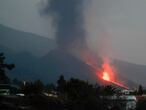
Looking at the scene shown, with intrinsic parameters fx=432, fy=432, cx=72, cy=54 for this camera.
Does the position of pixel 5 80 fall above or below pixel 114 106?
above

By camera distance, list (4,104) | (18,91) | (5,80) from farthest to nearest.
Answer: (5,80), (18,91), (4,104)

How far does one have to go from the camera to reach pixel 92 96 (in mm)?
50938

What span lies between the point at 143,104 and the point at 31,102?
16.4 meters

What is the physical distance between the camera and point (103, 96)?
54000mm

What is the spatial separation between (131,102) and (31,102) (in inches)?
737

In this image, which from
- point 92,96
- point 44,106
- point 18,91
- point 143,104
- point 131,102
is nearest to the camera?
point 44,106

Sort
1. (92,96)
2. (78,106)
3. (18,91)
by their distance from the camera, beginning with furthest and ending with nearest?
(18,91) → (92,96) → (78,106)

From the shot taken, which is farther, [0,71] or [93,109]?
[0,71]

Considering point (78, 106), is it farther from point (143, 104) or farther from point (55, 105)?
point (143, 104)

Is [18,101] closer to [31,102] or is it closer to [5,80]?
[31,102]

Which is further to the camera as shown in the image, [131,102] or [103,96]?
[131,102]

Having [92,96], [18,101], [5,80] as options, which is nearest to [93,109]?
[92,96]

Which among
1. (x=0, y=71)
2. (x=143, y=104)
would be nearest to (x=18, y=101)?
(x=143, y=104)

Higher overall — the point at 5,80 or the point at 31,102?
the point at 5,80
